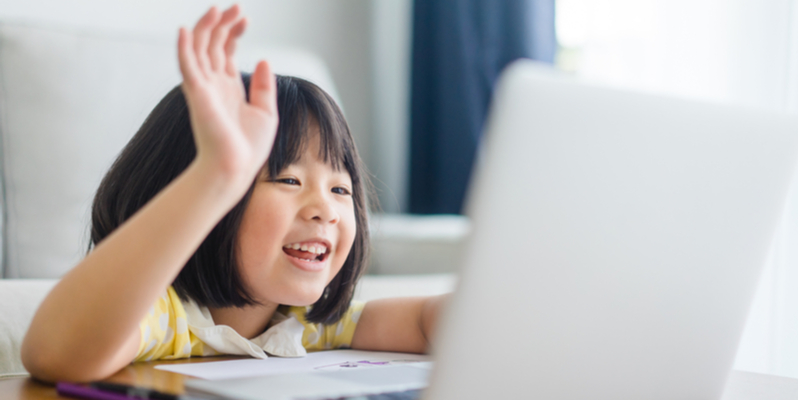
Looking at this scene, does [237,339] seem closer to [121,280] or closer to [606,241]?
[121,280]

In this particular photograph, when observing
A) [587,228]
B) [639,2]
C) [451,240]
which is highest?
[639,2]

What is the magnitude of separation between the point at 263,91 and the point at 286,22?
1738mm

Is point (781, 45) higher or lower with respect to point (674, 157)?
higher

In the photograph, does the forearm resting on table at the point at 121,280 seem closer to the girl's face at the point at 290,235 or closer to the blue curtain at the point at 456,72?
the girl's face at the point at 290,235

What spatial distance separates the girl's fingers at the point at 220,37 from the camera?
0.50 m

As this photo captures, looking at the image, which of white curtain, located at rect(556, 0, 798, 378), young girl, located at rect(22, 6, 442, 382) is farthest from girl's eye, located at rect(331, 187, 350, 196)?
white curtain, located at rect(556, 0, 798, 378)

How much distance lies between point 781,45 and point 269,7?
1.37 meters

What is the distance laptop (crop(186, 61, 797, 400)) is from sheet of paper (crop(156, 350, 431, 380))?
79 millimetres

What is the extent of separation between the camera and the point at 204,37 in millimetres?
491

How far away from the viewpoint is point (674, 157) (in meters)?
0.44

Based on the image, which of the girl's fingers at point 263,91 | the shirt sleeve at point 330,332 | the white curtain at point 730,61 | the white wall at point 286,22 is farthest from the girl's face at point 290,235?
the white wall at point 286,22

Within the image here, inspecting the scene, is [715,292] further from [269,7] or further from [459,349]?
[269,7]

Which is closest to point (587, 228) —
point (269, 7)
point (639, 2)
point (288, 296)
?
point (288, 296)

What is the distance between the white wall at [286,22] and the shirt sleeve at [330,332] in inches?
34.7
